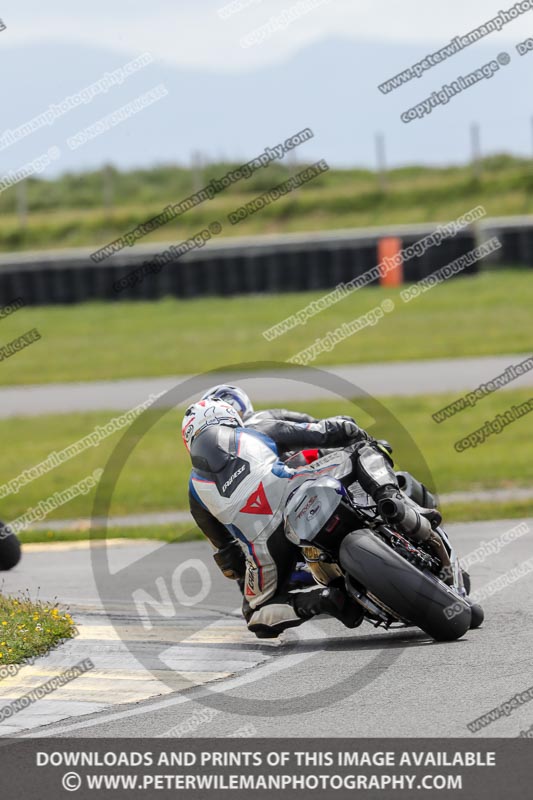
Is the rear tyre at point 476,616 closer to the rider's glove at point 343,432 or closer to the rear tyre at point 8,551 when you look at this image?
the rider's glove at point 343,432

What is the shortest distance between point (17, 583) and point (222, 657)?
10.6 ft

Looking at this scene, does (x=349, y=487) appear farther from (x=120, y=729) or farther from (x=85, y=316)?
(x=85, y=316)

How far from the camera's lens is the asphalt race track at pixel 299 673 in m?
5.80

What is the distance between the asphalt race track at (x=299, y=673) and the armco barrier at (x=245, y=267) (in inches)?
688

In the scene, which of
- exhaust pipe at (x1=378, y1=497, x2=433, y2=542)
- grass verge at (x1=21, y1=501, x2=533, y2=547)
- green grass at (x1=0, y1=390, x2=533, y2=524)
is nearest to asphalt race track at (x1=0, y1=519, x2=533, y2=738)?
exhaust pipe at (x1=378, y1=497, x2=433, y2=542)

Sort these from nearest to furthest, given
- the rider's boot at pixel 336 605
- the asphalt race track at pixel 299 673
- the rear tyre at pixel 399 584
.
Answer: the asphalt race track at pixel 299 673
the rear tyre at pixel 399 584
the rider's boot at pixel 336 605

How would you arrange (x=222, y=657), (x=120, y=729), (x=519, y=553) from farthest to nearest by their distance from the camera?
(x=519, y=553), (x=222, y=657), (x=120, y=729)

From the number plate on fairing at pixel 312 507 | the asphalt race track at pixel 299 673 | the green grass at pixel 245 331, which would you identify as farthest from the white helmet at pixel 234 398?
the green grass at pixel 245 331

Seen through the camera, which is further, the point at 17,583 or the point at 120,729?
the point at 17,583

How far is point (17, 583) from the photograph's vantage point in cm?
1020

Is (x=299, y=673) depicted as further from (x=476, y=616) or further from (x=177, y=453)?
(x=177, y=453)

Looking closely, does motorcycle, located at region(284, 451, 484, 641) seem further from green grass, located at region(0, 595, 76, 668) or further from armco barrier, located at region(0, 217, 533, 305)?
armco barrier, located at region(0, 217, 533, 305)

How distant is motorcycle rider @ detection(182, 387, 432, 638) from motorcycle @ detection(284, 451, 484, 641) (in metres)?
0.13
